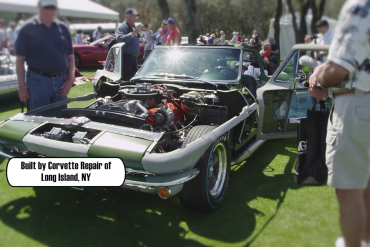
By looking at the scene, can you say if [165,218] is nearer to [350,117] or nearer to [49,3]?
[350,117]

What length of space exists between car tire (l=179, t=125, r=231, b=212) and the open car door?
100cm

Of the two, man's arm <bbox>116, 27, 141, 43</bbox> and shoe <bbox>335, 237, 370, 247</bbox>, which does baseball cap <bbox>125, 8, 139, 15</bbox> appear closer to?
man's arm <bbox>116, 27, 141, 43</bbox>

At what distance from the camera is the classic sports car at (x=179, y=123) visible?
2.94m

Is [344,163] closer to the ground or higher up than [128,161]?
higher up

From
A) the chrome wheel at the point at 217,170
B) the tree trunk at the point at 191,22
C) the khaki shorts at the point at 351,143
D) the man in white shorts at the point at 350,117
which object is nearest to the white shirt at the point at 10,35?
the chrome wheel at the point at 217,170

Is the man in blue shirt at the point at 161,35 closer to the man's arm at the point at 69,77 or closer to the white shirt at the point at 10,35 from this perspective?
the man's arm at the point at 69,77

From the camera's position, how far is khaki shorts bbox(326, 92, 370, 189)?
6.73 ft

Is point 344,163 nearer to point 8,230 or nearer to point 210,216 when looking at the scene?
point 210,216

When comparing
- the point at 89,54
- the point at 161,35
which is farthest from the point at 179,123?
the point at 89,54

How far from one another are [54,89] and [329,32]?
10.1ft

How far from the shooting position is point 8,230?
9.63ft

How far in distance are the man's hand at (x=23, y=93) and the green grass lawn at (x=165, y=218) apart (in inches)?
36.6

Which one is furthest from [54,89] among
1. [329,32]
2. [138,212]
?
[329,32]

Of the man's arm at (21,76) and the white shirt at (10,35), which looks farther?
the man's arm at (21,76)
